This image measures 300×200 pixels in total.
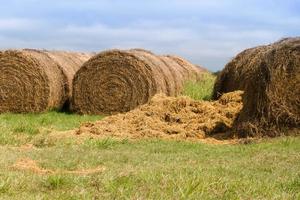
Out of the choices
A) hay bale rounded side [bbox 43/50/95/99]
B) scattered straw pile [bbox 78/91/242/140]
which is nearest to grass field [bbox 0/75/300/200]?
scattered straw pile [bbox 78/91/242/140]

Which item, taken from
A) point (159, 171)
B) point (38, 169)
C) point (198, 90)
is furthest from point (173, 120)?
point (198, 90)

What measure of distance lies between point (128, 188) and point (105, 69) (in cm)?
1161

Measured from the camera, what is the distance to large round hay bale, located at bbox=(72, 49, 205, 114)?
17.2 m

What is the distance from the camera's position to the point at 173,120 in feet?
43.8

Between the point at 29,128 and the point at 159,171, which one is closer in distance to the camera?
the point at 159,171

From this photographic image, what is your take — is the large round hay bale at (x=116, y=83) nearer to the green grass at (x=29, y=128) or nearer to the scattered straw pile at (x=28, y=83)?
the scattered straw pile at (x=28, y=83)

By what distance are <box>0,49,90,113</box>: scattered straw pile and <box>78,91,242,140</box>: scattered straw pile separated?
3949 millimetres

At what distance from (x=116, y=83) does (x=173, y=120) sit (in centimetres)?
448

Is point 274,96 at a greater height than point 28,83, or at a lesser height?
Answer: greater

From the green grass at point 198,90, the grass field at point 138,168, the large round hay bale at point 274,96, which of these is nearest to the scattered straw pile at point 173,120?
the large round hay bale at point 274,96

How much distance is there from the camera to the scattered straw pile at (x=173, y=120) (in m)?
12.2

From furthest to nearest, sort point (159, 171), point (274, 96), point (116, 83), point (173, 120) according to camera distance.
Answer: point (116, 83) < point (173, 120) < point (274, 96) < point (159, 171)

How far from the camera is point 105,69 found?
57.8ft

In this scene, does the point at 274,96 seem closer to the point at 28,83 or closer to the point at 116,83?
the point at 116,83
